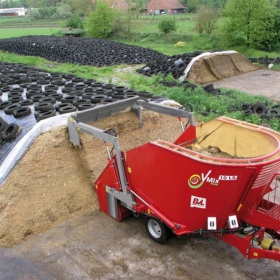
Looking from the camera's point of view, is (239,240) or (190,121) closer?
(239,240)

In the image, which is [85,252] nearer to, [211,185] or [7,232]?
[7,232]

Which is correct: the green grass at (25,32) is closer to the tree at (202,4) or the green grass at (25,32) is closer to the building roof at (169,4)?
the tree at (202,4)

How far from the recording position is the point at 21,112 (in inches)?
Answer: 296

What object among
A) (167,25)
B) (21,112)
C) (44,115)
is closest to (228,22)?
(167,25)

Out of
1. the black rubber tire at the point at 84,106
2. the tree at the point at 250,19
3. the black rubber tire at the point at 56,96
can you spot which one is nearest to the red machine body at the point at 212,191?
the black rubber tire at the point at 84,106

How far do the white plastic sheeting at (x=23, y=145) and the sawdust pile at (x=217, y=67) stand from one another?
13.7m

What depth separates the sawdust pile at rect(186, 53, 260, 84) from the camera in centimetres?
1939

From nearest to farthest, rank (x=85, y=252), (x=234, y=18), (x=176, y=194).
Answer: (x=176, y=194)
(x=85, y=252)
(x=234, y=18)

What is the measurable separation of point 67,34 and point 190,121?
138ft

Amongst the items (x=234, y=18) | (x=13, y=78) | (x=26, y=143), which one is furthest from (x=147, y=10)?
(x=26, y=143)

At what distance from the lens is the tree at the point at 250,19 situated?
27625 millimetres

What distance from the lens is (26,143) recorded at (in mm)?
6227

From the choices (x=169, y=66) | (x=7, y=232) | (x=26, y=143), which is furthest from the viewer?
(x=169, y=66)

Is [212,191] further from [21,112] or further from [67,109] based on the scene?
[21,112]
